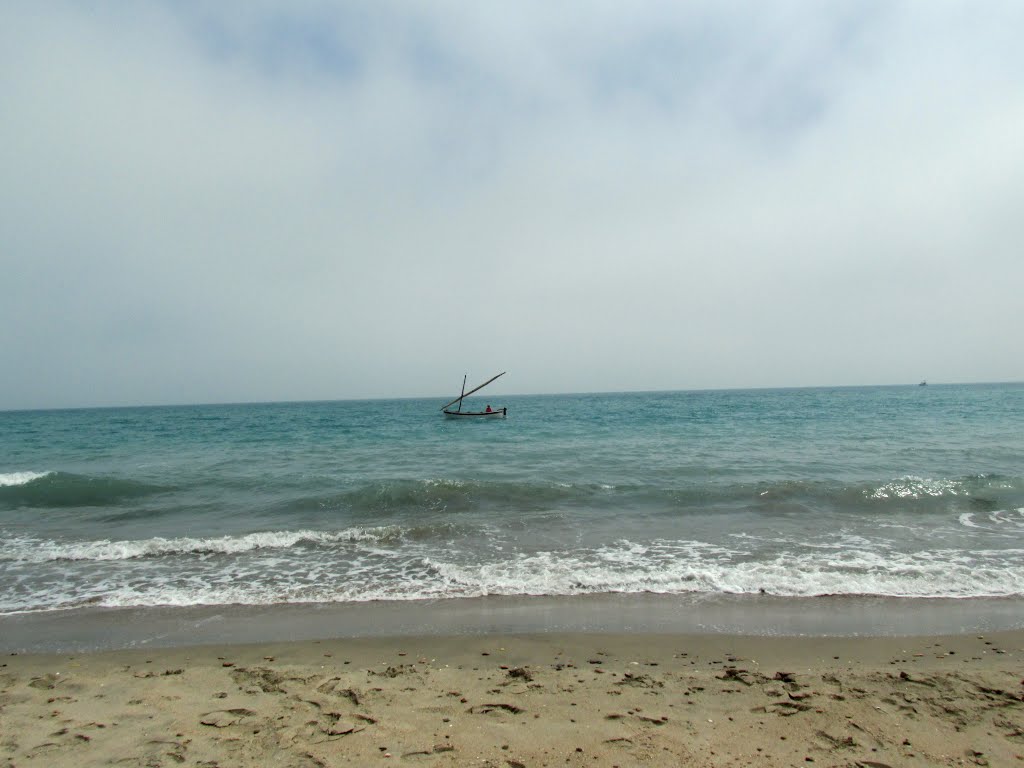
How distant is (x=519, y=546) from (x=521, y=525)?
1.73 metres

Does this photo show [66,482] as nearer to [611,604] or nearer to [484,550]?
[484,550]

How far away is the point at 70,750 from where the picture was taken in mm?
4461

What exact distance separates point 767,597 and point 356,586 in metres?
6.20

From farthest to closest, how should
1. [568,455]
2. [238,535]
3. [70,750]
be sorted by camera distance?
[568,455] < [238,535] < [70,750]

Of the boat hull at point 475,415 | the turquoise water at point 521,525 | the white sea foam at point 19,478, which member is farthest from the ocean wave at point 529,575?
the boat hull at point 475,415

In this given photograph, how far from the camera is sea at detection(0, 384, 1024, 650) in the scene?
7547 mm

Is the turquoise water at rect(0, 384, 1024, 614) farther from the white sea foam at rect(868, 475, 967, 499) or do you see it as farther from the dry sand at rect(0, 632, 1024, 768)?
the dry sand at rect(0, 632, 1024, 768)

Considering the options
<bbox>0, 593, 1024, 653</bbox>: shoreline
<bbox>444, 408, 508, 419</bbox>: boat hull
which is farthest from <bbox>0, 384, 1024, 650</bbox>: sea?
<bbox>444, 408, 508, 419</bbox>: boat hull

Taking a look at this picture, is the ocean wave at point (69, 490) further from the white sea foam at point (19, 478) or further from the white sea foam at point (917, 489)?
the white sea foam at point (917, 489)

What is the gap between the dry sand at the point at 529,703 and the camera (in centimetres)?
432

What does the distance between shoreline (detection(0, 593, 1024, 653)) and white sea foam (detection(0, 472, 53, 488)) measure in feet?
52.3

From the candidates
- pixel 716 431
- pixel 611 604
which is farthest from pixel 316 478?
pixel 716 431

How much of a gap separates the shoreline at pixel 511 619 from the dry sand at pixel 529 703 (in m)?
0.31

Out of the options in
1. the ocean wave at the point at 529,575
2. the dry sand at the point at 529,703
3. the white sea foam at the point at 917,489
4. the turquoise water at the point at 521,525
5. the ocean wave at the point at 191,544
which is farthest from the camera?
the white sea foam at the point at 917,489
